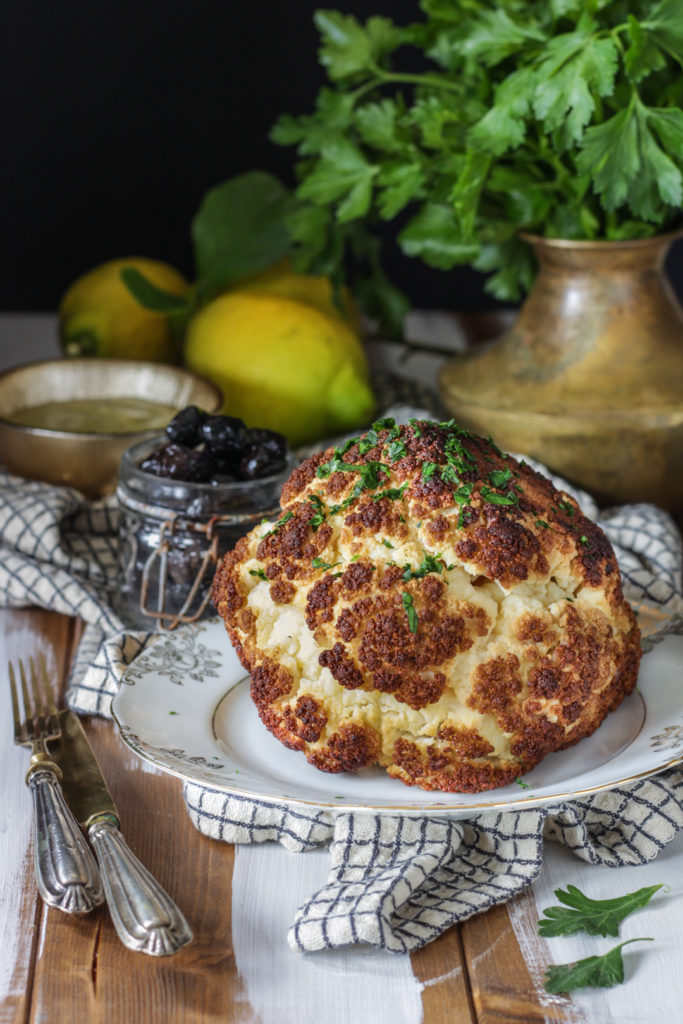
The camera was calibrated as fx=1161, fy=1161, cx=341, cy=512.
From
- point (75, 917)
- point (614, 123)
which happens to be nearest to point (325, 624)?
point (75, 917)

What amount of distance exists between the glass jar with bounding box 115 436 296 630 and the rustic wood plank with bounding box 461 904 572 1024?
21.3 inches

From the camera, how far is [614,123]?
1430 millimetres

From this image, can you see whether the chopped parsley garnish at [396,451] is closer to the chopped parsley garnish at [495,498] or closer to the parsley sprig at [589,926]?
the chopped parsley garnish at [495,498]

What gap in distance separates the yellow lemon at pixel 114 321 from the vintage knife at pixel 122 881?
1.14 metres

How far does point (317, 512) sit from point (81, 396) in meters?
0.88

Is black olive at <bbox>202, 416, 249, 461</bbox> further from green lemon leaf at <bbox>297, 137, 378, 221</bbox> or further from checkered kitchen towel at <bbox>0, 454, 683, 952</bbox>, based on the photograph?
green lemon leaf at <bbox>297, 137, 378, 221</bbox>

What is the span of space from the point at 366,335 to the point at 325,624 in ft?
5.16

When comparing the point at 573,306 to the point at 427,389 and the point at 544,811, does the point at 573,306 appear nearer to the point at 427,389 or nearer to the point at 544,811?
the point at 427,389

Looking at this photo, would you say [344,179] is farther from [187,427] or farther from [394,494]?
[394,494]

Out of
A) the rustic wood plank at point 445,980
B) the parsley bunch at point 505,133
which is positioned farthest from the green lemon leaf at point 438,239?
the rustic wood plank at point 445,980

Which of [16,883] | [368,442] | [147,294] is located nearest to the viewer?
[16,883]

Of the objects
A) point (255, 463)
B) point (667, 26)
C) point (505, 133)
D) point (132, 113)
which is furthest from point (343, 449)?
point (132, 113)

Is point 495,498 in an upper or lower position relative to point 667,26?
lower

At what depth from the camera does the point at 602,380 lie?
64.6 inches
